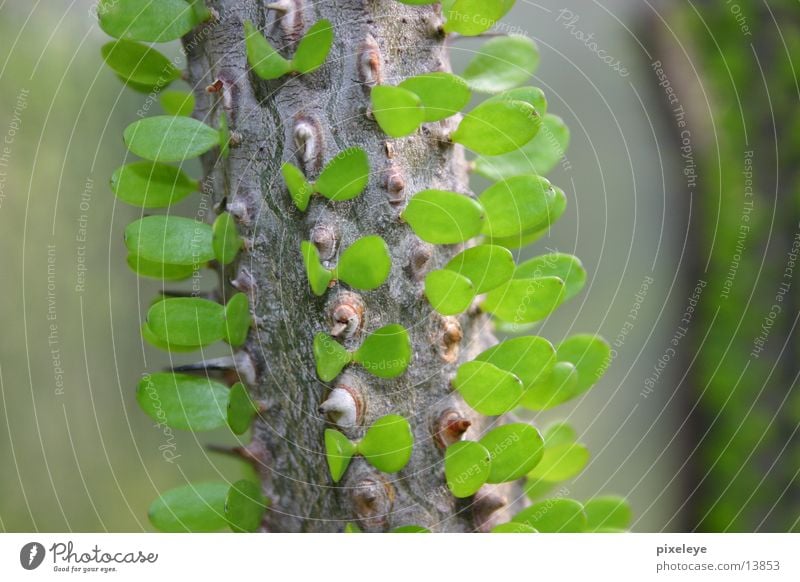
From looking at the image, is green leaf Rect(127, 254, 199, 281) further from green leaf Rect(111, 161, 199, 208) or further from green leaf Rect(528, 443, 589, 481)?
green leaf Rect(528, 443, 589, 481)

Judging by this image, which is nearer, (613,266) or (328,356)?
(328,356)

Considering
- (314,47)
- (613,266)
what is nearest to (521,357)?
(314,47)

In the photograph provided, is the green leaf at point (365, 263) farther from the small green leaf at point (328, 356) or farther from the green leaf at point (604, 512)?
the green leaf at point (604, 512)

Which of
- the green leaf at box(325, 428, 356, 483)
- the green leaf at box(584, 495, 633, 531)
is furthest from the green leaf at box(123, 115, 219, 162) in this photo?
the green leaf at box(584, 495, 633, 531)

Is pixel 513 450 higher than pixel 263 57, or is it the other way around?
pixel 263 57
